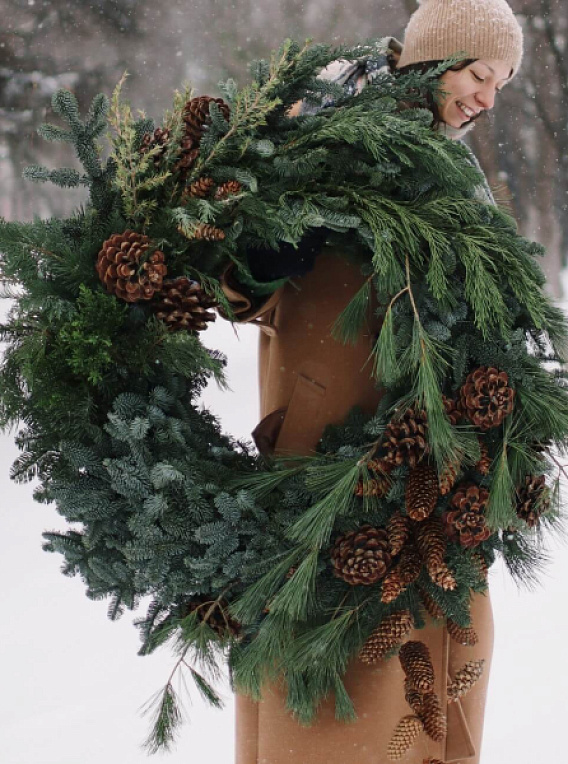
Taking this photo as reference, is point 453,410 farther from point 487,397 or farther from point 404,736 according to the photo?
point 404,736

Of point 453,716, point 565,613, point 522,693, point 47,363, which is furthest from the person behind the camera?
point 565,613

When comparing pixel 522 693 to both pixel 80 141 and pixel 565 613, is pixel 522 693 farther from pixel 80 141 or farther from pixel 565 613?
pixel 80 141

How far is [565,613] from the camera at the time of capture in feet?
7.00

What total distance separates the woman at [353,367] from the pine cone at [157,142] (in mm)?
142

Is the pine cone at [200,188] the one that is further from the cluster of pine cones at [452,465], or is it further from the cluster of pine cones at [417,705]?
the cluster of pine cones at [417,705]

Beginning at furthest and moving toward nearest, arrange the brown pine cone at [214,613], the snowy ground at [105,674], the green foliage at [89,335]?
the snowy ground at [105,674] → the brown pine cone at [214,613] → the green foliage at [89,335]

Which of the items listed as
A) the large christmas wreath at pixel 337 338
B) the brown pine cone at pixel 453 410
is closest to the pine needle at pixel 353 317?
the large christmas wreath at pixel 337 338

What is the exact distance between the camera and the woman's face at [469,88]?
1059 millimetres

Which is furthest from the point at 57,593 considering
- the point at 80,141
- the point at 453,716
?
the point at 80,141

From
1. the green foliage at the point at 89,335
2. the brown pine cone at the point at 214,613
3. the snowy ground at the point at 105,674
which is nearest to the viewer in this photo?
the green foliage at the point at 89,335

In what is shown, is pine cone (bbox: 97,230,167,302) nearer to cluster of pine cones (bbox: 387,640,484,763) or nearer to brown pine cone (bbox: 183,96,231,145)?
brown pine cone (bbox: 183,96,231,145)

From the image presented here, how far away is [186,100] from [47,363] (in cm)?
30

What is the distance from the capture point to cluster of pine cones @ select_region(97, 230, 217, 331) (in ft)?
3.06

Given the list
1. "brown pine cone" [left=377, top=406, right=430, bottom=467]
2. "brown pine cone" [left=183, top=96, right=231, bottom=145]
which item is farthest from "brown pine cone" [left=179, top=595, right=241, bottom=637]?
"brown pine cone" [left=183, top=96, right=231, bottom=145]
